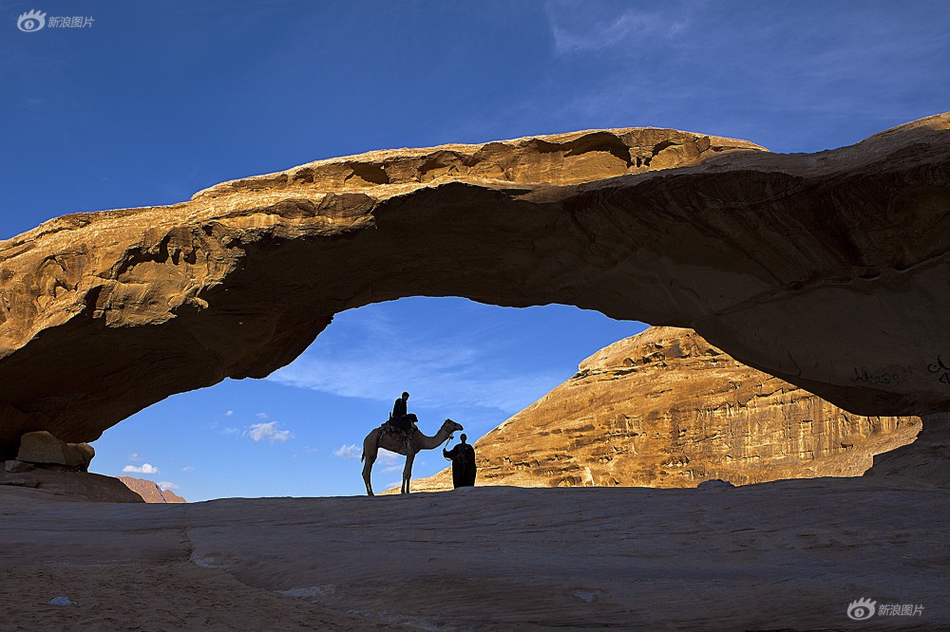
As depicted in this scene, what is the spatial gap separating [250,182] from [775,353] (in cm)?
883

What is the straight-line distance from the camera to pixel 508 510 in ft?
25.0

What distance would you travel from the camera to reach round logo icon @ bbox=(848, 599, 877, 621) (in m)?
4.30

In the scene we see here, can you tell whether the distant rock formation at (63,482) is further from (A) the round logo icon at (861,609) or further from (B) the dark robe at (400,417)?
(A) the round logo icon at (861,609)

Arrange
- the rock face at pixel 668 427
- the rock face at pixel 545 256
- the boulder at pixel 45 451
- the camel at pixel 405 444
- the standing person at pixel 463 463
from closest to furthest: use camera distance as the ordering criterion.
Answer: the rock face at pixel 545 256 < the standing person at pixel 463 463 < the boulder at pixel 45 451 < the camel at pixel 405 444 < the rock face at pixel 668 427

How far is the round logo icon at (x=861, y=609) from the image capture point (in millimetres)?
4301

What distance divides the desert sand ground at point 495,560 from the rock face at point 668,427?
13468mm

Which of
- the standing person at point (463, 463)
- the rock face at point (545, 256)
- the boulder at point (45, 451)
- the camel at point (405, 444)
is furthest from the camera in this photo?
the camel at point (405, 444)

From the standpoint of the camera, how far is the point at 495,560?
5.42m

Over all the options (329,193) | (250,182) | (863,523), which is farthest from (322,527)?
(250,182)

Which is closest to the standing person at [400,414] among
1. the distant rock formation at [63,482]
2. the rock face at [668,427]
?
the distant rock formation at [63,482]

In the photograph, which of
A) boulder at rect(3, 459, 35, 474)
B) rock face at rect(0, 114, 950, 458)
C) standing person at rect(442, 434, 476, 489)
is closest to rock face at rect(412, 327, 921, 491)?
rock face at rect(0, 114, 950, 458)

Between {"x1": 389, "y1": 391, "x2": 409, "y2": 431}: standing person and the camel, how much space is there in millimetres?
234

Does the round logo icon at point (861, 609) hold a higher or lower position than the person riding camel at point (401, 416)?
lower

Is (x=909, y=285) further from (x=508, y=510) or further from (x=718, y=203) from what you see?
(x=508, y=510)
